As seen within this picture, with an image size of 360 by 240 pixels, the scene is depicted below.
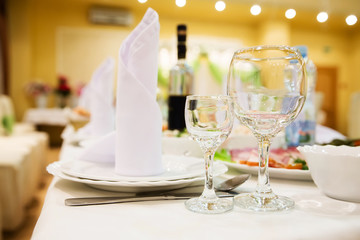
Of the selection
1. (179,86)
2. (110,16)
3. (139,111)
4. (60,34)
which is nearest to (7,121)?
(179,86)

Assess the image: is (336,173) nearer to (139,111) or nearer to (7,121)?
(139,111)

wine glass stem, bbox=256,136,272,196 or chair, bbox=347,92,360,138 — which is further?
chair, bbox=347,92,360,138

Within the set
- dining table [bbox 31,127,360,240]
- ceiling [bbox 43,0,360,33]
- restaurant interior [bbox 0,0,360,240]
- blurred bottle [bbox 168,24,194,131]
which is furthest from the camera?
ceiling [bbox 43,0,360,33]

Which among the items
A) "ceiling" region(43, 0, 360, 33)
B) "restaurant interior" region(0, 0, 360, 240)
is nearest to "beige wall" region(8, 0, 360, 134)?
"restaurant interior" region(0, 0, 360, 240)

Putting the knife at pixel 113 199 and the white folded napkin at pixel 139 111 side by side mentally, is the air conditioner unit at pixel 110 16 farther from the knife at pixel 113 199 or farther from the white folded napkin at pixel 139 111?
the knife at pixel 113 199

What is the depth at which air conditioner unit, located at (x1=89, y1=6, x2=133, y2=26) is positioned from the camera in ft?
24.2

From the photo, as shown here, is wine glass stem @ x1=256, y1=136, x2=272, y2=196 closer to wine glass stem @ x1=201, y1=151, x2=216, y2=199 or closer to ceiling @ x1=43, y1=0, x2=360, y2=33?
wine glass stem @ x1=201, y1=151, x2=216, y2=199

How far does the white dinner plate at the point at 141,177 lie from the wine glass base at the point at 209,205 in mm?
78

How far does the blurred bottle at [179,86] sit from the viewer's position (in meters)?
1.22

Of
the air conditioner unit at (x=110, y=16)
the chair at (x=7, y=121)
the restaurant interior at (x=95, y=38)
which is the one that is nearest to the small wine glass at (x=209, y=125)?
the chair at (x=7, y=121)

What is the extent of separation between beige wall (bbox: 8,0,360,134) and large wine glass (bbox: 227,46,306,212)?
708 cm

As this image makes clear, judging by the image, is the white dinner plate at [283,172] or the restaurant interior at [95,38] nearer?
the white dinner plate at [283,172]

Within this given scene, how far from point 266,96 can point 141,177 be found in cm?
26

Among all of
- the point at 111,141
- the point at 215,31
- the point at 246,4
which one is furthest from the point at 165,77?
the point at 111,141
